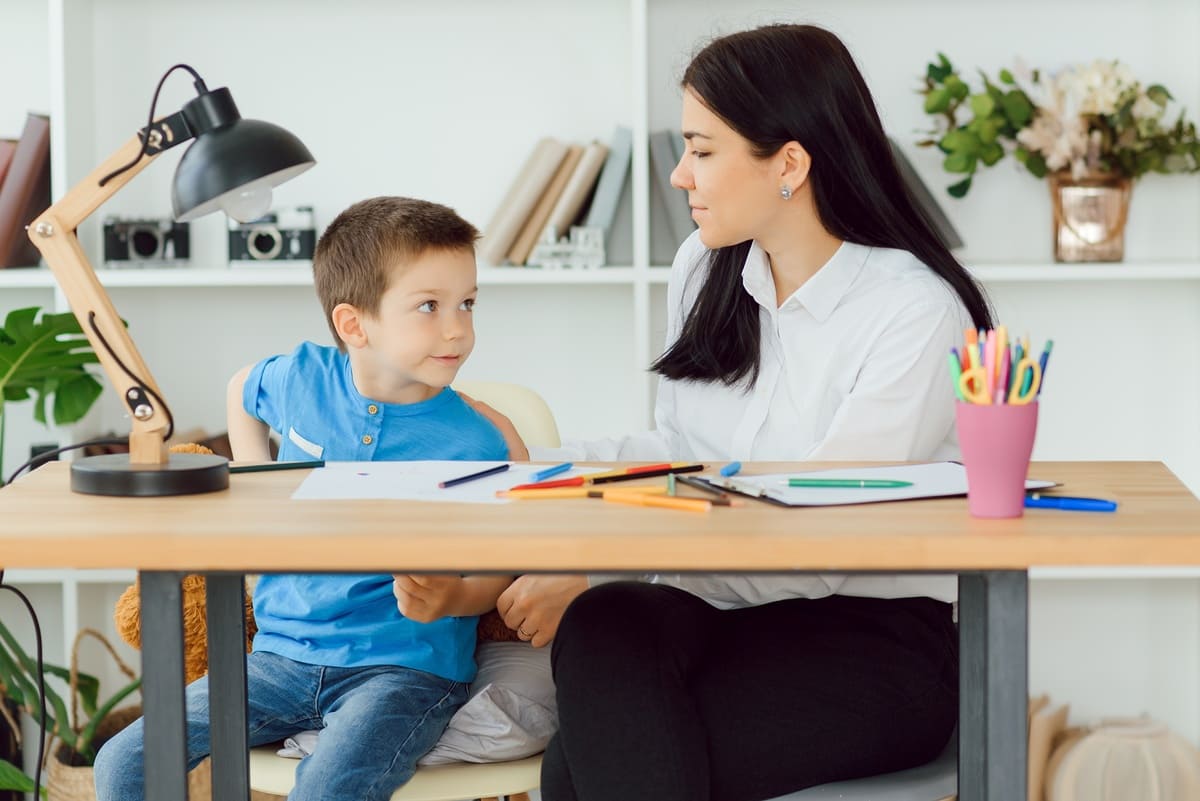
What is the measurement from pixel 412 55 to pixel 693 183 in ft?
4.05

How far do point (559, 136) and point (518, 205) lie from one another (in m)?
0.27

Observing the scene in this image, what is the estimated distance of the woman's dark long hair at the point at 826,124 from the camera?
66.1 inches

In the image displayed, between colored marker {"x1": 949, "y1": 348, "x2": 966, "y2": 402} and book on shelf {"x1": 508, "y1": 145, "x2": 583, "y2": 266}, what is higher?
book on shelf {"x1": 508, "y1": 145, "x2": 583, "y2": 266}

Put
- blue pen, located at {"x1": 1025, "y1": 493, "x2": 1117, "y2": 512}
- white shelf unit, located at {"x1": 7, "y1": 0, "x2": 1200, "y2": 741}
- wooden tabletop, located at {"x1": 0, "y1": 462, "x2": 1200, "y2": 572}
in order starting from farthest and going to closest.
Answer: white shelf unit, located at {"x1": 7, "y1": 0, "x2": 1200, "y2": 741} < blue pen, located at {"x1": 1025, "y1": 493, "x2": 1117, "y2": 512} < wooden tabletop, located at {"x1": 0, "y1": 462, "x2": 1200, "y2": 572}

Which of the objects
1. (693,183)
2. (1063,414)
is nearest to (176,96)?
(693,183)

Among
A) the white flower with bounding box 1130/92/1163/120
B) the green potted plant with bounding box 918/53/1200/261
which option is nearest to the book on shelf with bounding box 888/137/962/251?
the green potted plant with bounding box 918/53/1200/261

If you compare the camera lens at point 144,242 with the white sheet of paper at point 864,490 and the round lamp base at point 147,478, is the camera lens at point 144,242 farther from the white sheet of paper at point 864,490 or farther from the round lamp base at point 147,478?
the white sheet of paper at point 864,490

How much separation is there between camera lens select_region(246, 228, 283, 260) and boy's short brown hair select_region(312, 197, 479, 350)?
3.44 feet

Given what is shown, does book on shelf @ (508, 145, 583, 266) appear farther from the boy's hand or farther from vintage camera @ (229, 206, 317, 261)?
the boy's hand

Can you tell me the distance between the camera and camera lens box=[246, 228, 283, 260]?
2656 mm

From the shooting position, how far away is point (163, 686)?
3.67 feet

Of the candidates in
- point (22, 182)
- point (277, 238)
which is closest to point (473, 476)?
point (277, 238)

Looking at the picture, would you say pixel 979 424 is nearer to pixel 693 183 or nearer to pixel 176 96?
pixel 693 183

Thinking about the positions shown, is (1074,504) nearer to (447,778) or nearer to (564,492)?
(564,492)
